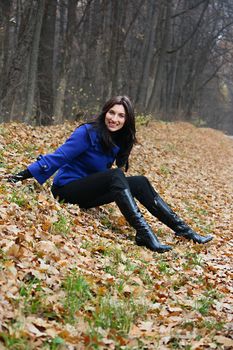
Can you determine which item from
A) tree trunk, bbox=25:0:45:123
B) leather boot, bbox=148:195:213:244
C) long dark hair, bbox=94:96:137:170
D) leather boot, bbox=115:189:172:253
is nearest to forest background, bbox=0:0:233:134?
tree trunk, bbox=25:0:45:123

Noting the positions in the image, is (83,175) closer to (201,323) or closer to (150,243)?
(150,243)

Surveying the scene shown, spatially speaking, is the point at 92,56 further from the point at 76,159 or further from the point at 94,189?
the point at 94,189

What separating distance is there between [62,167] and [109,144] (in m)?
0.63

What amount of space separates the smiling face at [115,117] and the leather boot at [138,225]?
2.77 feet

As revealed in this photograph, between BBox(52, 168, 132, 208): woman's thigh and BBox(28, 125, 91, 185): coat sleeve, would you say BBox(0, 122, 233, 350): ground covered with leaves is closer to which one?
BBox(52, 168, 132, 208): woman's thigh

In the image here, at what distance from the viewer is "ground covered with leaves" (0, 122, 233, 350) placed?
10.5 feet

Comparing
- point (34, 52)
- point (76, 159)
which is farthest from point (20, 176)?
point (34, 52)

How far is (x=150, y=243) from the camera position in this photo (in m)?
5.38

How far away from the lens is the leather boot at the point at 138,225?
5.38m

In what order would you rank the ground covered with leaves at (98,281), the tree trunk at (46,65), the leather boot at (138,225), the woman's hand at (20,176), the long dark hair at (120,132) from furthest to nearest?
1. the tree trunk at (46,65)
2. the long dark hair at (120,132)
3. the woman's hand at (20,176)
4. the leather boot at (138,225)
5. the ground covered with leaves at (98,281)

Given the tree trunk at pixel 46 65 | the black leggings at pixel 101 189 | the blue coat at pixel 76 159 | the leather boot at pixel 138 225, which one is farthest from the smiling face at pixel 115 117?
the tree trunk at pixel 46 65

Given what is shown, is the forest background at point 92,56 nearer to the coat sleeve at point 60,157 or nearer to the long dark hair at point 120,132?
the long dark hair at point 120,132

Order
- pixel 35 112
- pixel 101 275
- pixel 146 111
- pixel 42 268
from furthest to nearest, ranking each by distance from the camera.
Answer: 1. pixel 146 111
2. pixel 35 112
3. pixel 101 275
4. pixel 42 268

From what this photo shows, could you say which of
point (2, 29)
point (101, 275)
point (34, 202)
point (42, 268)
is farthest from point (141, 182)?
point (2, 29)
